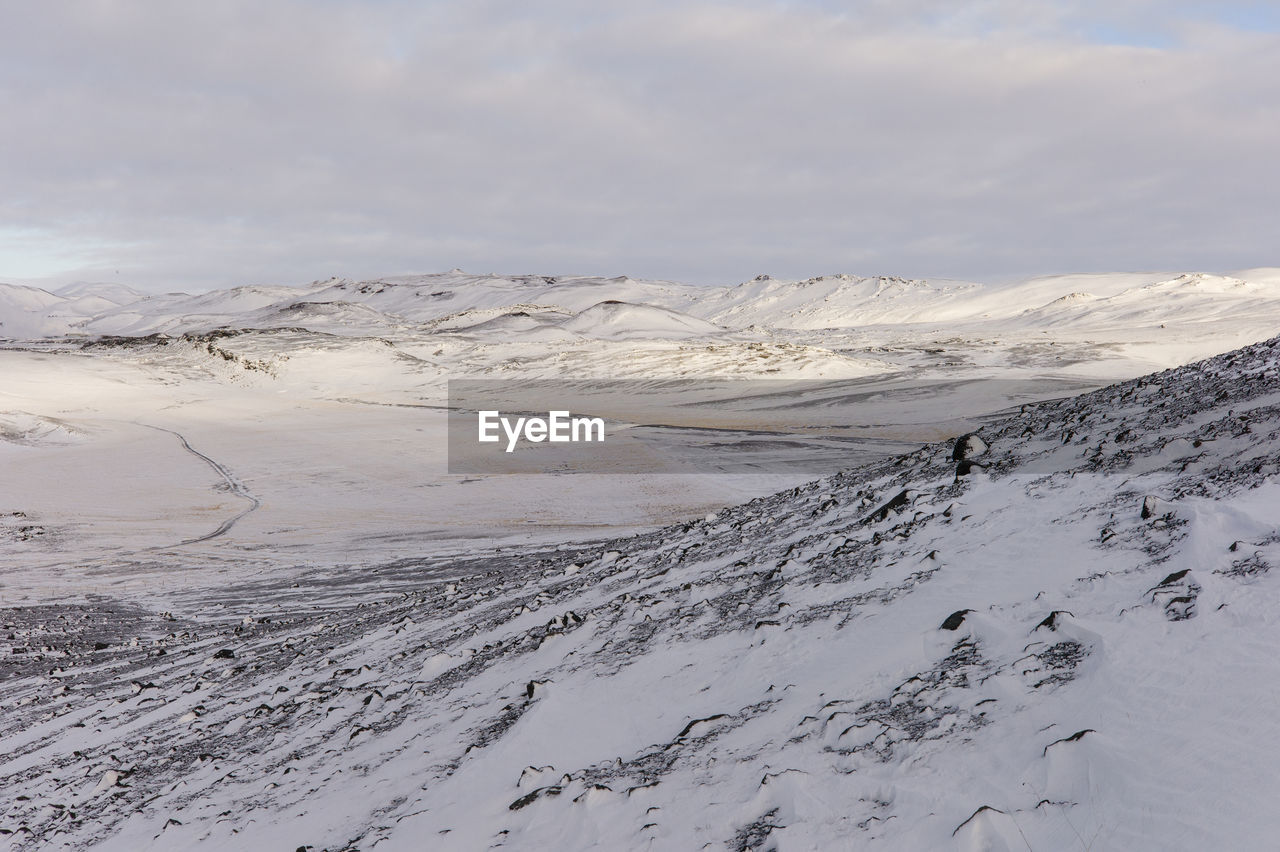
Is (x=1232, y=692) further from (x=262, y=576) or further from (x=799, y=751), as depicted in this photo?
(x=262, y=576)

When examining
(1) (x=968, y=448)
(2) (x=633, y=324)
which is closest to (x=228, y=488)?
(1) (x=968, y=448)

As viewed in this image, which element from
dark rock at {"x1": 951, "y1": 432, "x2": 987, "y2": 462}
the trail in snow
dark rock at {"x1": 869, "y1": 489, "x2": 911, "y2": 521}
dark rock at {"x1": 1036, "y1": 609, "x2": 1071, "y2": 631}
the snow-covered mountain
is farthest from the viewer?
the snow-covered mountain

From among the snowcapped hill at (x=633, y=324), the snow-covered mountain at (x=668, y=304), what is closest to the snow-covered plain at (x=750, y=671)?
the snow-covered mountain at (x=668, y=304)

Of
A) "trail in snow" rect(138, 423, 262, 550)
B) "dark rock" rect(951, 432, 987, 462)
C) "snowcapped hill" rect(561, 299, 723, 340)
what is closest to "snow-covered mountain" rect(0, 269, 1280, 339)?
"snowcapped hill" rect(561, 299, 723, 340)

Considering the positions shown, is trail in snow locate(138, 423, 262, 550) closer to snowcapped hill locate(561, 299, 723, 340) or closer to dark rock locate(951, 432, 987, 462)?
dark rock locate(951, 432, 987, 462)

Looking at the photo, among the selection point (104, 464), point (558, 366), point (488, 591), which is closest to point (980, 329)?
point (558, 366)

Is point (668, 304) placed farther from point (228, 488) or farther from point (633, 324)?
point (228, 488)

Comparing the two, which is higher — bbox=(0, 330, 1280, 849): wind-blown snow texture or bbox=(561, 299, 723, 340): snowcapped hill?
Answer: bbox=(561, 299, 723, 340): snowcapped hill

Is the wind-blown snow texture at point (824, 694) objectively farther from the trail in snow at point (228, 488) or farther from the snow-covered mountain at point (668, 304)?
the snow-covered mountain at point (668, 304)
